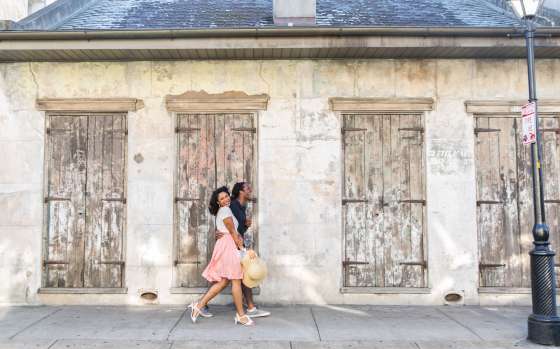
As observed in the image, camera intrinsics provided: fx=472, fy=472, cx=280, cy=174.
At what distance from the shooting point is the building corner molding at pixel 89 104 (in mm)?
7242

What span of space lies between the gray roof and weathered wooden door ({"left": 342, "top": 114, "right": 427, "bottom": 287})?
174 centimetres

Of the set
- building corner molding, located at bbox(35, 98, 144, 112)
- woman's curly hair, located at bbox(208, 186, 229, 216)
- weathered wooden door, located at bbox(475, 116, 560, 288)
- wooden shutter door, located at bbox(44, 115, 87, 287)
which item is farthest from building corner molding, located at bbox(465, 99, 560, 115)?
wooden shutter door, located at bbox(44, 115, 87, 287)

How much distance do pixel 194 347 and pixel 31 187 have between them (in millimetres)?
3911

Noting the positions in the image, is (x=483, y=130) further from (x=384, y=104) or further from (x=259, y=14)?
(x=259, y=14)

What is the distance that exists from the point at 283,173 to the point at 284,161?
0.18m

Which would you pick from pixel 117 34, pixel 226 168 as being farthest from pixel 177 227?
pixel 117 34

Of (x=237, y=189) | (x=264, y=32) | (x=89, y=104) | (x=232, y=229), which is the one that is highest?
(x=264, y=32)

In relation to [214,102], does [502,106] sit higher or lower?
lower

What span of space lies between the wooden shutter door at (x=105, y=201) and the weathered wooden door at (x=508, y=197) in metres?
5.48

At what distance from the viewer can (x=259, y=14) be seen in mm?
8414

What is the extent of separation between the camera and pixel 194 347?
513 centimetres

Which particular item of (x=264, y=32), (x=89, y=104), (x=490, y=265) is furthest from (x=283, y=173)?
(x=490, y=265)

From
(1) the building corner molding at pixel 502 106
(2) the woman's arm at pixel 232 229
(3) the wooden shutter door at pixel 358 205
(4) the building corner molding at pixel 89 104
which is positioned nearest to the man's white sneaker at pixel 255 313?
(2) the woman's arm at pixel 232 229

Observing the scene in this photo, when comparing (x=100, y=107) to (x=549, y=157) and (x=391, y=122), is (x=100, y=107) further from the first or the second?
(x=549, y=157)
